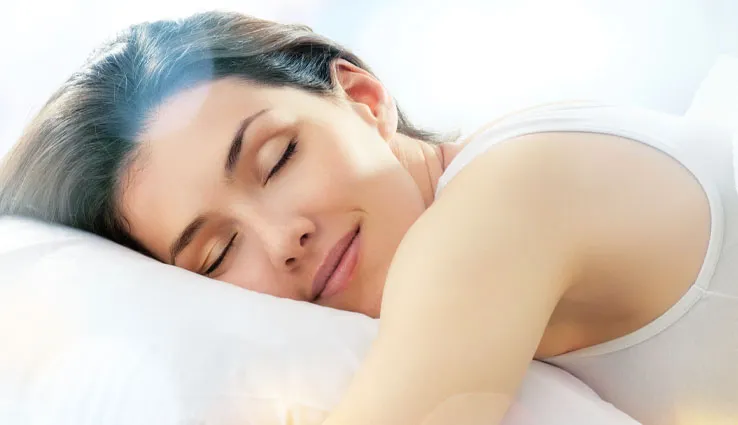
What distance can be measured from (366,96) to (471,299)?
1.73 ft

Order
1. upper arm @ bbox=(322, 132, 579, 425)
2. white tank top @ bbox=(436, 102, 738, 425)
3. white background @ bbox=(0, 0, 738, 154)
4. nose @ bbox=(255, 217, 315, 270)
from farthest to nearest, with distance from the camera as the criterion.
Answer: white background @ bbox=(0, 0, 738, 154), nose @ bbox=(255, 217, 315, 270), white tank top @ bbox=(436, 102, 738, 425), upper arm @ bbox=(322, 132, 579, 425)

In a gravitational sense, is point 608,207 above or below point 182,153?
above

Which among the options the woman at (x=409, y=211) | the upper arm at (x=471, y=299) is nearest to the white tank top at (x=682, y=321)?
the woman at (x=409, y=211)

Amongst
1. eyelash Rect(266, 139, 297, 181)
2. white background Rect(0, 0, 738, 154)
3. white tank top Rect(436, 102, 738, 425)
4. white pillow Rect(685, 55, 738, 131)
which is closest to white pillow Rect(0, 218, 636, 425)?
white tank top Rect(436, 102, 738, 425)

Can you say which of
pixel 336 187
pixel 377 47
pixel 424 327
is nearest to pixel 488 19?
pixel 377 47

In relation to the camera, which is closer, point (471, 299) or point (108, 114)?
point (471, 299)

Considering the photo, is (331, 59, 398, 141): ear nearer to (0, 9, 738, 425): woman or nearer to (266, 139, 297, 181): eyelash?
(0, 9, 738, 425): woman

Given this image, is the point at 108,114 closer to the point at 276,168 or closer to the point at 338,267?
the point at 276,168

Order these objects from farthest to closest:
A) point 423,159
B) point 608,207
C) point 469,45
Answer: point 469,45, point 423,159, point 608,207

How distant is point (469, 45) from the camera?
1.09 metres

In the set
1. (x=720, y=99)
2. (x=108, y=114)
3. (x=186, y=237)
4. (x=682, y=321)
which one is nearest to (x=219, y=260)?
(x=186, y=237)

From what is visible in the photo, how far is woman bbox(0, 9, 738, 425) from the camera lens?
0.44 metres

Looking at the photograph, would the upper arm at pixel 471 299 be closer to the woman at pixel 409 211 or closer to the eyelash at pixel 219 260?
the woman at pixel 409 211

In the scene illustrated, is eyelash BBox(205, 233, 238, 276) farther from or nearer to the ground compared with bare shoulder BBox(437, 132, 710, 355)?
nearer to the ground
